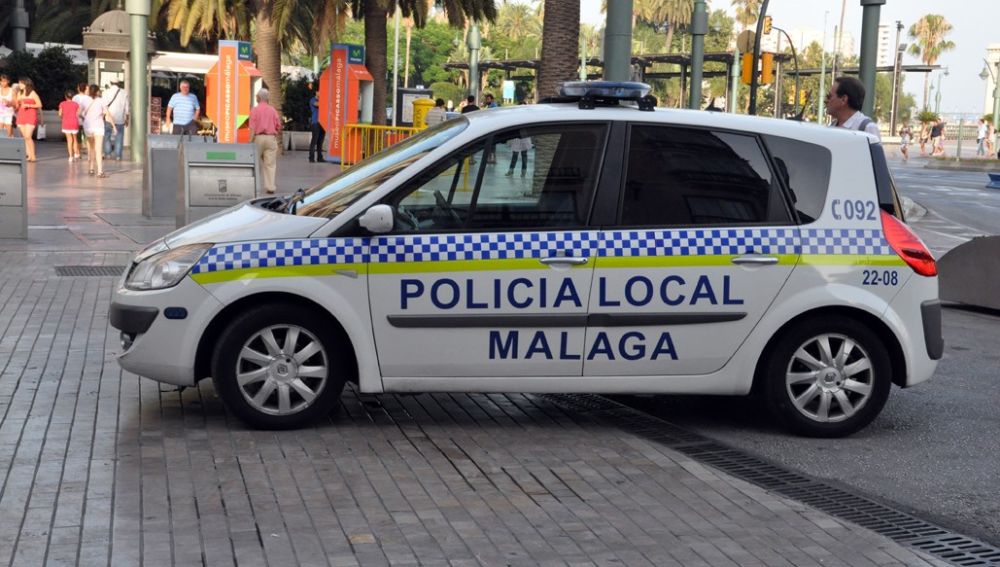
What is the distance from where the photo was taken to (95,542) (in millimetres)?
4648

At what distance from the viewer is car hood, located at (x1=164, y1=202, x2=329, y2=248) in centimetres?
634

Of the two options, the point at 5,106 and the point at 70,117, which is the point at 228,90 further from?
the point at 5,106

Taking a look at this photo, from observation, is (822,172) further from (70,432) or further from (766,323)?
(70,432)

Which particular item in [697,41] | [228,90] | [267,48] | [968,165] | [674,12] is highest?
[674,12]

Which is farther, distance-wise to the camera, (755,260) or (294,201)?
(294,201)

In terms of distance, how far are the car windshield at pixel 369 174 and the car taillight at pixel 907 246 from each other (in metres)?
2.16

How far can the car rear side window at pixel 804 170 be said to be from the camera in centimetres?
661

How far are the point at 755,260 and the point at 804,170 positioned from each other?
56 cm

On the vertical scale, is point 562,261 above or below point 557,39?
below

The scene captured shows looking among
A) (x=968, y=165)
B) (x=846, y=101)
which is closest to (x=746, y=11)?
(x=968, y=165)

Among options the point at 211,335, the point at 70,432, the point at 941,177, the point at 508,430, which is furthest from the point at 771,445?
the point at 941,177

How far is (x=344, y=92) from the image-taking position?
33938 millimetres

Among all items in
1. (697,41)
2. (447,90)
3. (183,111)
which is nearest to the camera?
(183,111)

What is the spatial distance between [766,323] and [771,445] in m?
0.61
